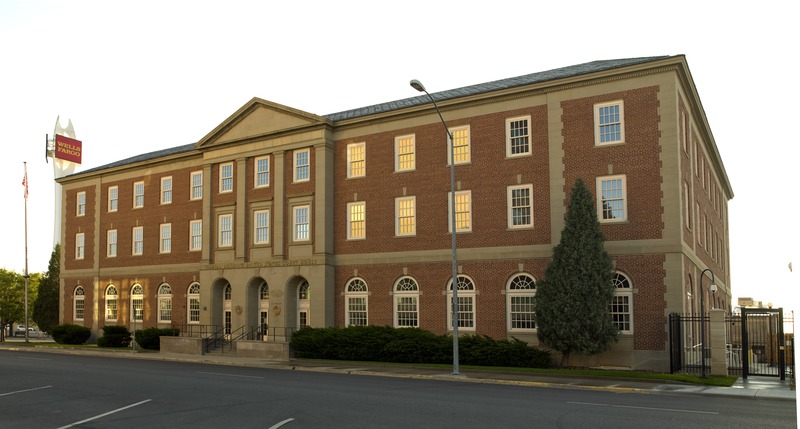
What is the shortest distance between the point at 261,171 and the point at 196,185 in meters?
7.15

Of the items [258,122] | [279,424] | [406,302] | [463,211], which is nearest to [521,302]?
[463,211]

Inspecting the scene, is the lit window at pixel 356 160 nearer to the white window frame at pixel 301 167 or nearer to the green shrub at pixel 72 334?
the white window frame at pixel 301 167

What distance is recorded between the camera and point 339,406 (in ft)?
55.7

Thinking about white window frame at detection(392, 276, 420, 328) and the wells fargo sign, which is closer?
white window frame at detection(392, 276, 420, 328)

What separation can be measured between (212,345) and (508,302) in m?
19.4

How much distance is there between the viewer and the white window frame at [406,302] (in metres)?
37.3

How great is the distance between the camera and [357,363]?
34.6m

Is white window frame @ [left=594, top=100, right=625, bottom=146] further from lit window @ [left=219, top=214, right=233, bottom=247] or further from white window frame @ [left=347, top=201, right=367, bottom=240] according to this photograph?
lit window @ [left=219, top=214, right=233, bottom=247]

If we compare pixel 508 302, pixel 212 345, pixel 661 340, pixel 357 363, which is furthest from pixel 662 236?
pixel 212 345

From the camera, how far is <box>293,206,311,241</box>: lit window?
136 ft

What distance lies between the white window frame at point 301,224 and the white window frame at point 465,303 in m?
9.81

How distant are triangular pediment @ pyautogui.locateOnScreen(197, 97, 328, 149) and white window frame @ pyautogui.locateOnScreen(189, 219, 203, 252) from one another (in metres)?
5.34

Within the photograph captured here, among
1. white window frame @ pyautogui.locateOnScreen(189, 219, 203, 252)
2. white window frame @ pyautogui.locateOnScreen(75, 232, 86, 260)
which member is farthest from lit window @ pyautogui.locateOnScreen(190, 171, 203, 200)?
white window frame @ pyautogui.locateOnScreen(75, 232, 86, 260)

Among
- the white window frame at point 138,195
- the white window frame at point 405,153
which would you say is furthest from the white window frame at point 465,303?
the white window frame at point 138,195
